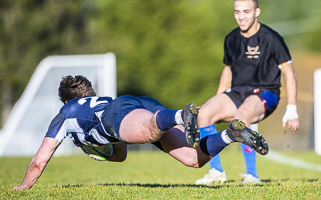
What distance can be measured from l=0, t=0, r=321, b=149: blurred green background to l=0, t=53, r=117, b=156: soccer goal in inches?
614

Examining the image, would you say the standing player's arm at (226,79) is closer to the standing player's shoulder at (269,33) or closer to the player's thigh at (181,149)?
the standing player's shoulder at (269,33)

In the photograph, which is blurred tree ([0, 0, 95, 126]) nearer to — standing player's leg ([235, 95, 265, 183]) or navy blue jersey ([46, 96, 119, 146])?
standing player's leg ([235, 95, 265, 183])

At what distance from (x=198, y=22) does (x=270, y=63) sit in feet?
131

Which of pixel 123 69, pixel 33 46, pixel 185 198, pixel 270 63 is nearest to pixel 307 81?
pixel 123 69

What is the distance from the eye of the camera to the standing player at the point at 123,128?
16.2 feet

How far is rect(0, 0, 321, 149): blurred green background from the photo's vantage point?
35.2 metres

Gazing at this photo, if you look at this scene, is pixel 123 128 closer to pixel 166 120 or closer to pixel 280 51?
pixel 166 120

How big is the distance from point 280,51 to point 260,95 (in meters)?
0.66

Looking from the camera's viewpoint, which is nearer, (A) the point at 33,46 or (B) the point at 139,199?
(B) the point at 139,199

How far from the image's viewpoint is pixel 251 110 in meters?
6.73

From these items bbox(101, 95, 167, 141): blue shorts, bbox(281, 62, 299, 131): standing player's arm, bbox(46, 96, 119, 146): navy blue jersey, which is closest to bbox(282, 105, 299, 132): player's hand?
bbox(281, 62, 299, 131): standing player's arm

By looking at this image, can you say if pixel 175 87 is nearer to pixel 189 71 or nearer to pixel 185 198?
pixel 189 71

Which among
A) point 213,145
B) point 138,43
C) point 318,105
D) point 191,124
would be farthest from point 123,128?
point 138,43

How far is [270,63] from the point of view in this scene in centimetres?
714
